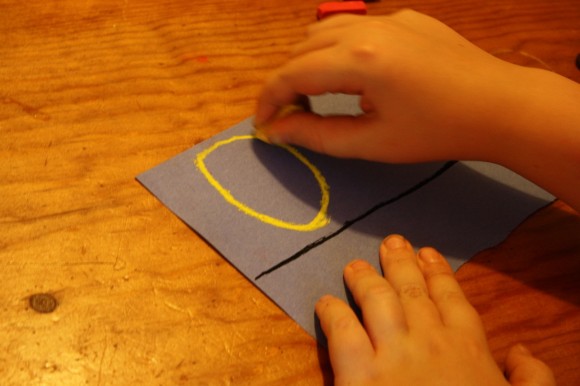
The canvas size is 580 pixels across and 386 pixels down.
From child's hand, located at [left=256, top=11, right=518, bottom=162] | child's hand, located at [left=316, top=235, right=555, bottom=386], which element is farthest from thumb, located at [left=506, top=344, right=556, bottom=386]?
child's hand, located at [left=256, top=11, right=518, bottom=162]

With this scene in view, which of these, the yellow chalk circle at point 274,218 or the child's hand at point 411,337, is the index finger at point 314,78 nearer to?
the yellow chalk circle at point 274,218

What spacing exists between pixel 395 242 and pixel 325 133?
0.15 meters

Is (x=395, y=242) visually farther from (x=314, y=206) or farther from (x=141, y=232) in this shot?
(x=141, y=232)

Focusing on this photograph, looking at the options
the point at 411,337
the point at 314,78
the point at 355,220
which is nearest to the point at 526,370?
the point at 411,337

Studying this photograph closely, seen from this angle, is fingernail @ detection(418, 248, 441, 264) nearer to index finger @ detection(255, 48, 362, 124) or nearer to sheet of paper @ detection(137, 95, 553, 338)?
sheet of paper @ detection(137, 95, 553, 338)

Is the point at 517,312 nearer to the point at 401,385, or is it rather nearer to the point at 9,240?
the point at 401,385

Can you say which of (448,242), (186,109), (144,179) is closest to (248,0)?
(186,109)

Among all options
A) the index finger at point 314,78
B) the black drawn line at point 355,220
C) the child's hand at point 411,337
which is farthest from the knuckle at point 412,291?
the index finger at point 314,78

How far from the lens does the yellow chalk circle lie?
1.81 feet

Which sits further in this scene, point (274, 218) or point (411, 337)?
point (274, 218)

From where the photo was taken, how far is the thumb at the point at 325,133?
1.87 feet

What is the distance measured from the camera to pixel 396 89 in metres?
0.53

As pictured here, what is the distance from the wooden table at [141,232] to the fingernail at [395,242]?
7cm

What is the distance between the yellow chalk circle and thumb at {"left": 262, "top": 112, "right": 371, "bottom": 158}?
0.07 ft
